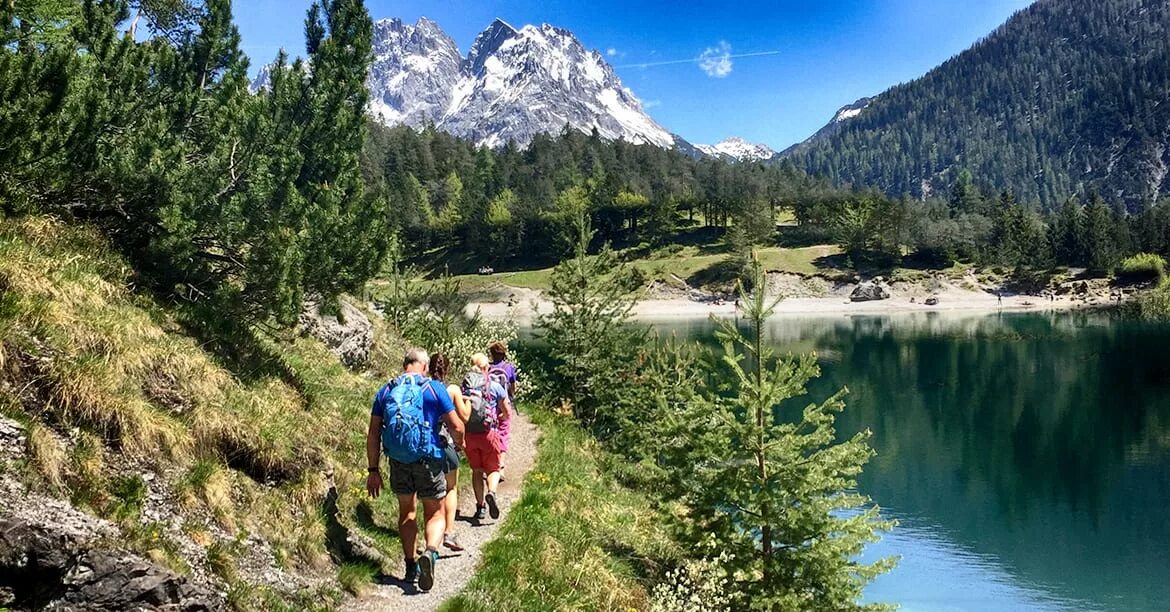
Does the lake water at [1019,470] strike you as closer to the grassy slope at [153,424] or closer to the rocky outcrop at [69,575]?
the grassy slope at [153,424]

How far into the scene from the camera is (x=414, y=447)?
7328 millimetres

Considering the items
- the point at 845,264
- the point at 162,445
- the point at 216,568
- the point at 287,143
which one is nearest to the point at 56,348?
the point at 162,445

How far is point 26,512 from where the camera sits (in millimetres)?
5027

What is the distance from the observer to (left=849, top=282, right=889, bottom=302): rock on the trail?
374 feet

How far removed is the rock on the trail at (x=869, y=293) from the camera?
113938 millimetres

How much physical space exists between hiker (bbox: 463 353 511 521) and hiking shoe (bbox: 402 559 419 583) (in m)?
2.52

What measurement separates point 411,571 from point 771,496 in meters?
5.37

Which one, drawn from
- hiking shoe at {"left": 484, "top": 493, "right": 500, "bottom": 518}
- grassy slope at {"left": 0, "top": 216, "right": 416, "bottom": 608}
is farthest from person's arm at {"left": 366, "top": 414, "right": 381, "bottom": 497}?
hiking shoe at {"left": 484, "top": 493, "right": 500, "bottom": 518}

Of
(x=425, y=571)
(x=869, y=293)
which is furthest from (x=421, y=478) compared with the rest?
(x=869, y=293)

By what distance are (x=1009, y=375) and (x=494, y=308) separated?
234ft

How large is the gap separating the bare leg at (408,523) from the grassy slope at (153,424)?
689 mm

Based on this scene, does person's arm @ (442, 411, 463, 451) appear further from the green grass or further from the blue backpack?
the green grass

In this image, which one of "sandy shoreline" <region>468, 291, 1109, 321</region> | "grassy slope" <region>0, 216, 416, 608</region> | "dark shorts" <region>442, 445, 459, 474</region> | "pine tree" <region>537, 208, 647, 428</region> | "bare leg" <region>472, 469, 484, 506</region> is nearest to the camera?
"grassy slope" <region>0, 216, 416, 608</region>

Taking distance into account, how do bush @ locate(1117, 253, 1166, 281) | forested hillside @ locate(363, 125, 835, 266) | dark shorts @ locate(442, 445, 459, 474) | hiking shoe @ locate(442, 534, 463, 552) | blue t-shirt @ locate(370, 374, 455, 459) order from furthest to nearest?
forested hillside @ locate(363, 125, 835, 266), bush @ locate(1117, 253, 1166, 281), hiking shoe @ locate(442, 534, 463, 552), dark shorts @ locate(442, 445, 459, 474), blue t-shirt @ locate(370, 374, 455, 459)
